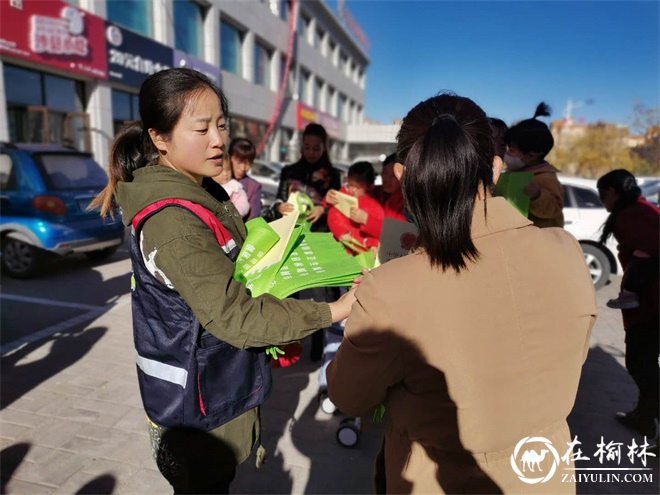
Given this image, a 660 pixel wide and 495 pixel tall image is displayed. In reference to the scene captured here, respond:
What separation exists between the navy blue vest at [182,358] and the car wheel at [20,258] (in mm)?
5913

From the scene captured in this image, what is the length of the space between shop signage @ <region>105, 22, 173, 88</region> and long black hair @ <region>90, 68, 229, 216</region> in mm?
11657

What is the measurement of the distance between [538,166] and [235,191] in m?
2.45

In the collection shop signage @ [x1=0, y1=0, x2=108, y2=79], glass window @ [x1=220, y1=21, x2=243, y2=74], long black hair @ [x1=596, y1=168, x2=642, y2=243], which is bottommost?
long black hair @ [x1=596, y1=168, x2=642, y2=243]

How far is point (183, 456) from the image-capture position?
1.49m

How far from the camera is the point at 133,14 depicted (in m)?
13.3

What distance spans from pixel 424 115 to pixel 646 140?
55.6ft

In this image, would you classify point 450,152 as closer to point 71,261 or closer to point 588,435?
point 588,435

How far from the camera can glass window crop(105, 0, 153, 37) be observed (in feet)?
40.9

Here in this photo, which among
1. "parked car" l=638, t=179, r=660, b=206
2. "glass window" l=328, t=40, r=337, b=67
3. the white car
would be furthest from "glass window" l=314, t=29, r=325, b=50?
the white car

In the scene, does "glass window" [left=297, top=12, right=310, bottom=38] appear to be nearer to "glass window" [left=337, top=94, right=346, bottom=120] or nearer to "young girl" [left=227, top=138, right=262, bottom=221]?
"glass window" [left=337, top=94, right=346, bottom=120]

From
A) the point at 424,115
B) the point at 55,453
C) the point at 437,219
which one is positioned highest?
the point at 424,115

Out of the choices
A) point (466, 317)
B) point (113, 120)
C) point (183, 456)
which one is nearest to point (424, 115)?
point (466, 317)

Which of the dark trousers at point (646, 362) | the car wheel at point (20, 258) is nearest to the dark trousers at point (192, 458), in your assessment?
the dark trousers at point (646, 362)

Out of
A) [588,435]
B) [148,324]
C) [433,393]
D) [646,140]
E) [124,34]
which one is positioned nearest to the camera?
[433,393]
